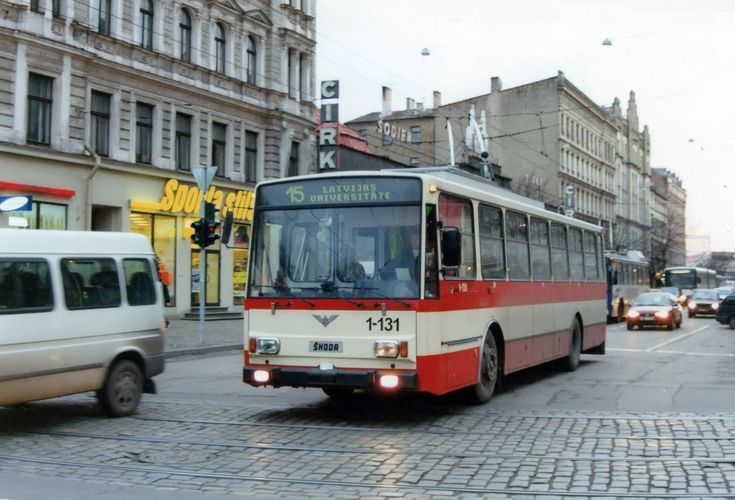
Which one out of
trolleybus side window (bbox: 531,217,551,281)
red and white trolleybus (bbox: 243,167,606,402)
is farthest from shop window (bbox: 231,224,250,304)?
red and white trolleybus (bbox: 243,167,606,402)

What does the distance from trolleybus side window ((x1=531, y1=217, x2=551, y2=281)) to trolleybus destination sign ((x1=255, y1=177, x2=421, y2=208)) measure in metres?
4.18

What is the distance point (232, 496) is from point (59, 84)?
2255 cm

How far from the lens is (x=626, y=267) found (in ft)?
129

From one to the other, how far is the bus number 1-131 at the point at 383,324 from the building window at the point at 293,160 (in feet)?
98.9

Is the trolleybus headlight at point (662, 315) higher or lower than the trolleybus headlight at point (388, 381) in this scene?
higher

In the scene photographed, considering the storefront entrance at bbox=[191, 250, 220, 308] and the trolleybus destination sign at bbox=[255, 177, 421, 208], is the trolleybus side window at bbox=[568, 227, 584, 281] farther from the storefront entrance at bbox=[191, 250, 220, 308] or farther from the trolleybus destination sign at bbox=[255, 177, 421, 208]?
the storefront entrance at bbox=[191, 250, 220, 308]

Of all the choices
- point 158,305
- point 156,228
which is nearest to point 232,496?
point 158,305

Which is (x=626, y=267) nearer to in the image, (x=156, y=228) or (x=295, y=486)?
(x=156, y=228)

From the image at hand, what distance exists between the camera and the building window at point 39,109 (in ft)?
84.7

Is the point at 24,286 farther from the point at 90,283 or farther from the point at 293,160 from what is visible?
the point at 293,160

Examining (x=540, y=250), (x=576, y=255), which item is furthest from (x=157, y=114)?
(x=540, y=250)

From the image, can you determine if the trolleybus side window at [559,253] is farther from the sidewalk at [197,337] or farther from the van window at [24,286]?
the sidewalk at [197,337]

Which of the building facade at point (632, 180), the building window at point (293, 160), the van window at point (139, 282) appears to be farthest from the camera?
the building facade at point (632, 180)

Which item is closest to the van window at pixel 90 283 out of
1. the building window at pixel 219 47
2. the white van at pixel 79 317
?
the white van at pixel 79 317
